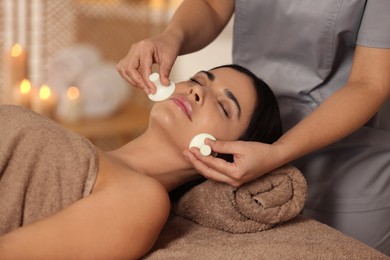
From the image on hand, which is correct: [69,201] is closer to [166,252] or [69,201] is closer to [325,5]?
[166,252]

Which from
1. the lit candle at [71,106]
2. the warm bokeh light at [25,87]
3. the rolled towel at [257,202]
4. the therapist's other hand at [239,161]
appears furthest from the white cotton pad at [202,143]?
the lit candle at [71,106]

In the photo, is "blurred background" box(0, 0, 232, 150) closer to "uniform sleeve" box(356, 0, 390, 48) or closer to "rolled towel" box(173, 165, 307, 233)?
"uniform sleeve" box(356, 0, 390, 48)

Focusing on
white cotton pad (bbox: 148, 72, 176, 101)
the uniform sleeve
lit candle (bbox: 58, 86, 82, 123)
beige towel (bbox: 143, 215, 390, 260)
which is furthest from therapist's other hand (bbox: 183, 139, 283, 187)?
lit candle (bbox: 58, 86, 82, 123)

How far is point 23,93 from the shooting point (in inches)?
117

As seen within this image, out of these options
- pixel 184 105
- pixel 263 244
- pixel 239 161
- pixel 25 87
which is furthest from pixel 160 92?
pixel 25 87

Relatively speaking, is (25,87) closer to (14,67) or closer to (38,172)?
(14,67)

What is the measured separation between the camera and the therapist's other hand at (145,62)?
160 centimetres

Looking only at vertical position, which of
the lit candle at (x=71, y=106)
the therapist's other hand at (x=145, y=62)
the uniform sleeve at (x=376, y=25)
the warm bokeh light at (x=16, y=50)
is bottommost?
the lit candle at (x=71, y=106)

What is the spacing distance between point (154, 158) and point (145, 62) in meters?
0.26

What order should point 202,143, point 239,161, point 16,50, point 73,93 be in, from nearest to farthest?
point 239,161 → point 202,143 → point 16,50 → point 73,93

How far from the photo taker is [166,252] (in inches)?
54.2

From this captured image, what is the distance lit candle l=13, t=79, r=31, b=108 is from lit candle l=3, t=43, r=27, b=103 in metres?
0.04

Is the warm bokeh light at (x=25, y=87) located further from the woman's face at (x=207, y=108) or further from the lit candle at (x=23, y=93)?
the woman's face at (x=207, y=108)

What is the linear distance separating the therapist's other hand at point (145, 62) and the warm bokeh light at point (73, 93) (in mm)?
1632
